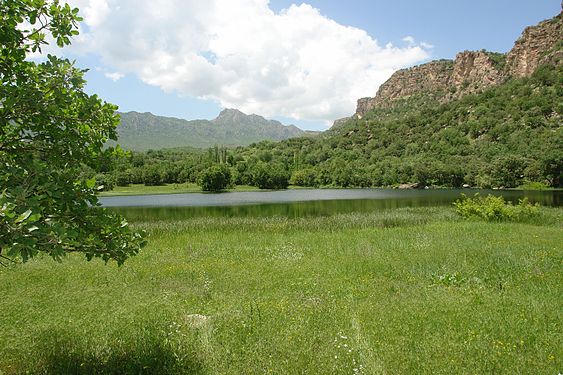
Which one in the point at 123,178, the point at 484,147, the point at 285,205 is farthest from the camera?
the point at 123,178

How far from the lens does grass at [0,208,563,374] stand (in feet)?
24.6

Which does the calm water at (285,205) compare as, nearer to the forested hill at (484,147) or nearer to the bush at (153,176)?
the forested hill at (484,147)

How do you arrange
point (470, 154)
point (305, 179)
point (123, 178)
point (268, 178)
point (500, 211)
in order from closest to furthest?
1. point (500, 211)
2. point (470, 154)
3. point (123, 178)
4. point (268, 178)
5. point (305, 179)

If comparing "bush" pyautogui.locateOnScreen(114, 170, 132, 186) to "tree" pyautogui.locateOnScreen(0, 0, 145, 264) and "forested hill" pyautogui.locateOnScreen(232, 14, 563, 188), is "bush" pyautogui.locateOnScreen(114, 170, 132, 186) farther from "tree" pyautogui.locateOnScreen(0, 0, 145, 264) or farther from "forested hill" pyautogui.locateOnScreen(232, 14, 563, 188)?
"tree" pyautogui.locateOnScreen(0, 0, 145, 264)

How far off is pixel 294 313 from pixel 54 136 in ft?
24.9

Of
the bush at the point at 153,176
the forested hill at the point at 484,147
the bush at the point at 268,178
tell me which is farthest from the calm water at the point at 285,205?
the bush at the point at 153,176

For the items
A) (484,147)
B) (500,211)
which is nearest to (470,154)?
(484,147)

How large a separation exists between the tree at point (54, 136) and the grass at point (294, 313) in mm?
3385

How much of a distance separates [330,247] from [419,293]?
9687 millimetres

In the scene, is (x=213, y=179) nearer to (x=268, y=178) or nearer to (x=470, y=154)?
(x=268, y=178)

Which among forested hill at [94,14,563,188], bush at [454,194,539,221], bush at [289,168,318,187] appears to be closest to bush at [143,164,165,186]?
forested hill at [94,14,563,188]

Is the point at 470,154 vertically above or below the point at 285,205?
above

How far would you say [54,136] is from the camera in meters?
5.99

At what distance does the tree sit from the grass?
3385 mm
